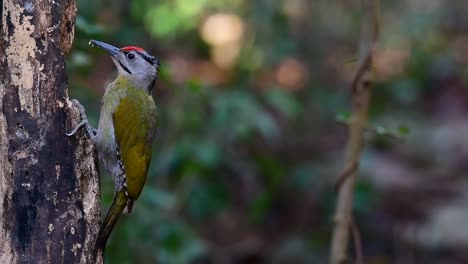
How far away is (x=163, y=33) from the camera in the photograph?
7.33 metres

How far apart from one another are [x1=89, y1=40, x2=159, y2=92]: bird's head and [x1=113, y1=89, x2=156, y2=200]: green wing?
0.15 metres

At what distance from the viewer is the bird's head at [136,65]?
17.6 ft

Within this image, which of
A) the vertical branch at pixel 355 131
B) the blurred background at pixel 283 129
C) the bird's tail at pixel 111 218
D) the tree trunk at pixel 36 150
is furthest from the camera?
the blurred background at pixel 283 129

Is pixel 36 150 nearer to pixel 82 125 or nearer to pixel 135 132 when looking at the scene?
pixel 82 125

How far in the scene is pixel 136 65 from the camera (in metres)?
5.36

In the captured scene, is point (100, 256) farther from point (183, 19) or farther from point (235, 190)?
point (235, 190)

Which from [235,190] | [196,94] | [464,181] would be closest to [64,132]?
[196,94]

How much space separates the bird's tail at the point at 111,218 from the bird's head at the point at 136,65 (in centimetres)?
90

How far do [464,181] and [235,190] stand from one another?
2.50 m

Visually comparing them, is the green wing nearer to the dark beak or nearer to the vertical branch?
the dark beak

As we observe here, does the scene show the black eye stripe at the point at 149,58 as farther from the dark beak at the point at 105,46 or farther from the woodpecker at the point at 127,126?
the dark beak at the point at 105,46

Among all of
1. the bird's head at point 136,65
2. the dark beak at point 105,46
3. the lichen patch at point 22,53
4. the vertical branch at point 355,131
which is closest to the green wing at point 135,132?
the bird's head at point 136,65

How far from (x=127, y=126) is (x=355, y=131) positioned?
1.45 meters

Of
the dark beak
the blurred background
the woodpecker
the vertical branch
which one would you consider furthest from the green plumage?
the vertical branch
